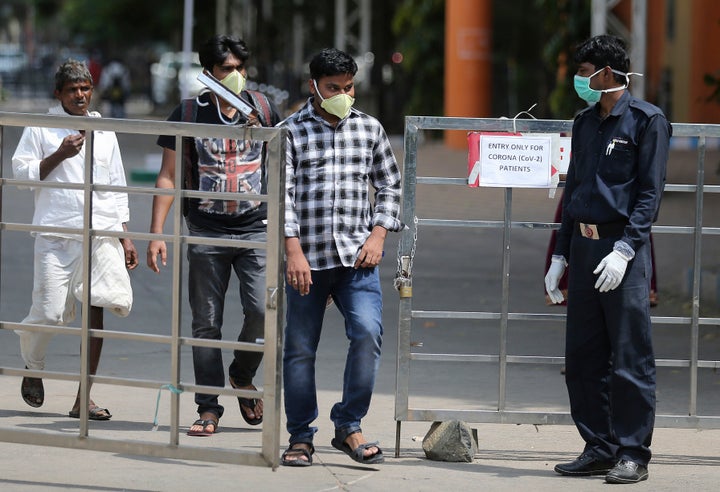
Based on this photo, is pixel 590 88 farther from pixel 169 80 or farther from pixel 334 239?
pixel 169 80

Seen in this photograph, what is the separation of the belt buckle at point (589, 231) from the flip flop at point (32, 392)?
9.70 feet

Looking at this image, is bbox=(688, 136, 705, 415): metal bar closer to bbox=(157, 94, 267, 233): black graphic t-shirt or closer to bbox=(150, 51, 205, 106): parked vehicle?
bbox=(157, 94, 267, 233): black graphic t-shirt

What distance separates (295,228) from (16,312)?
15.3ft

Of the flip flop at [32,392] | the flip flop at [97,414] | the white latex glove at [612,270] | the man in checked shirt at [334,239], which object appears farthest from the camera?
the flip flop at [32,392]

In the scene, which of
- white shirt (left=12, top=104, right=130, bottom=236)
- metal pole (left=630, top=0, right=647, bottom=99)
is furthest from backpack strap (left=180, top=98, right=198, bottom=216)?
metal pole (left=630, top=0, right=647, bottom=99)

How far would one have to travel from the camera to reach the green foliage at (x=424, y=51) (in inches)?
1105

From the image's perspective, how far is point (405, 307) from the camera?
6176 millimetres

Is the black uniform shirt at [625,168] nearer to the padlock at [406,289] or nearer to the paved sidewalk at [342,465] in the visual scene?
the padlock at [406,289]

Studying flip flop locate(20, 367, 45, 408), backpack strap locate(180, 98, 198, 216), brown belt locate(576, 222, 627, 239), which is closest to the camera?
brown belt locate(576, 222, 627, 239)

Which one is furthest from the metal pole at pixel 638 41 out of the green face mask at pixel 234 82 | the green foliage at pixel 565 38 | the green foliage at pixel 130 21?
the green foliage at pixel 130 21

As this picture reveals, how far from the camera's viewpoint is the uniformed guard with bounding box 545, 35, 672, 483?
5.66m

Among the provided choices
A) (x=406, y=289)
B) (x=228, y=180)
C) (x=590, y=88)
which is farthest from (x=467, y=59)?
(x=590, y=88)

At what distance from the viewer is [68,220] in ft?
21.7

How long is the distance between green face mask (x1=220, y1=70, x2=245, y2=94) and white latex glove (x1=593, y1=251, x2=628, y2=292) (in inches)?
78.1
